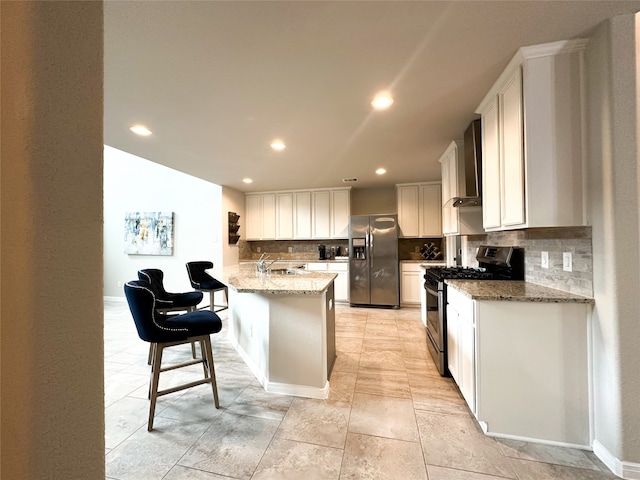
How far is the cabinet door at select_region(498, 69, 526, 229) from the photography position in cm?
170

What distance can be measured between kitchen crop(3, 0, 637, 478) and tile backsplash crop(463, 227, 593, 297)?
0.07m

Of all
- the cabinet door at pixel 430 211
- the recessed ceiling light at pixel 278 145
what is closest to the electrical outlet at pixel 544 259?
the recessed ceiling light at pixel 278 145

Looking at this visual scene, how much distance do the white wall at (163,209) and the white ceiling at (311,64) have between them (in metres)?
2.38

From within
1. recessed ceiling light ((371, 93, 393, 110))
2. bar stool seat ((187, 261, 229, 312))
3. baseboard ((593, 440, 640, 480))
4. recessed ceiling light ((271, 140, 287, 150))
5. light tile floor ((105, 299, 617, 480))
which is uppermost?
recessed ceiling light ((271, 140, 287, 150))

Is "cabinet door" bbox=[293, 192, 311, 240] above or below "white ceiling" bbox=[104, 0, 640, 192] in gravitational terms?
below

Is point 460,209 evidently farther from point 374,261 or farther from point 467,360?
point 374,261

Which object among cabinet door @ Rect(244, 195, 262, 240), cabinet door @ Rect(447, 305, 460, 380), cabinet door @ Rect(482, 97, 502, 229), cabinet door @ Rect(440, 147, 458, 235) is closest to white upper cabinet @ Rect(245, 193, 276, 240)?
cabinet door @ Rect(244, 195, 262, 240)

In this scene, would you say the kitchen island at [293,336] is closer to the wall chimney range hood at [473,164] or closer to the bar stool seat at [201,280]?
the bar stool seat at [201,280]

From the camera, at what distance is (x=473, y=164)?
2.47 m

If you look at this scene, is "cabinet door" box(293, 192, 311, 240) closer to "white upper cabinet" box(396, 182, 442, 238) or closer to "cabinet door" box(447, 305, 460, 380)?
"white upper cabinet" box(396, 182, 442, 238)

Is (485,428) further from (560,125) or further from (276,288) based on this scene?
(560,125)

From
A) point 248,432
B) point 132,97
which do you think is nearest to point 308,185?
point 132,97

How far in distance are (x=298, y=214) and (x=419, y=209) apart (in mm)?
2387

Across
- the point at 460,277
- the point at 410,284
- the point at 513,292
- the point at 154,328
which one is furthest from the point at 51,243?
the point at 410,284
